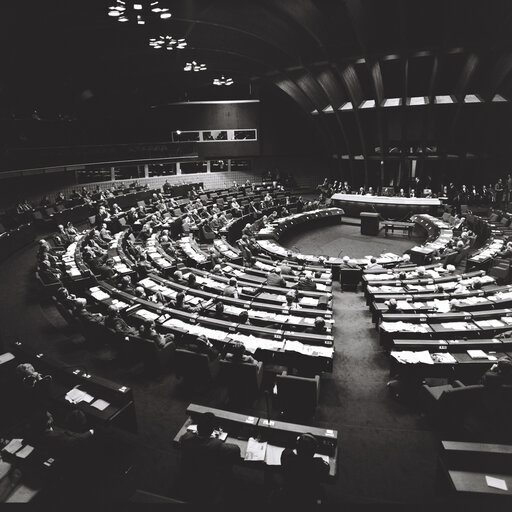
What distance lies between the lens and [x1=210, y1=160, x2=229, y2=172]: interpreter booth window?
38.6 meters

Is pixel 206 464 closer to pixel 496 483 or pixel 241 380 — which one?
pixel 241 380

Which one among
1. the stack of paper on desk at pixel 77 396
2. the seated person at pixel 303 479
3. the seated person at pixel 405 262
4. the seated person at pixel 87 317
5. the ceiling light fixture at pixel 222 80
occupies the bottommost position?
the seated person at pixel 405 262

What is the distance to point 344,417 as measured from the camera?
7.55m

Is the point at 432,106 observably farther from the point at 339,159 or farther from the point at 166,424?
the point at 166,424

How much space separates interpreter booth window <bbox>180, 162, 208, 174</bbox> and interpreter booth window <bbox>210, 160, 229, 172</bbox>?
0.66 m

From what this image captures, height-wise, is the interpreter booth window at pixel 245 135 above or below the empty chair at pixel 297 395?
above

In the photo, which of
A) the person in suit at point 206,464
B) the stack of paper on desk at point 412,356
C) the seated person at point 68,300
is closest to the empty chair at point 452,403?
the stack of paper on desk at point 412,356

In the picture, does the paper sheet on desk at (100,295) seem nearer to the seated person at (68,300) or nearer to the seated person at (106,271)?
the seated person at (68,300)

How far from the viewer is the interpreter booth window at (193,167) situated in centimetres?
3734

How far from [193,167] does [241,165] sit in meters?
4.91

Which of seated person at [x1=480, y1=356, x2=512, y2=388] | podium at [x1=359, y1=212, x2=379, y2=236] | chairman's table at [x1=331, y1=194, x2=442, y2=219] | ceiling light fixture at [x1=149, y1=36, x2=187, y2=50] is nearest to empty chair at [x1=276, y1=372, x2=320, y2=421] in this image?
seated person at [x1=480, y1=356, x2=512, y2=388]

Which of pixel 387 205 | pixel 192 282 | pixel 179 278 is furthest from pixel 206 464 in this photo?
pixel 387 205

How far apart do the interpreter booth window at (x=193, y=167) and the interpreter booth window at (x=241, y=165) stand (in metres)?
2.80

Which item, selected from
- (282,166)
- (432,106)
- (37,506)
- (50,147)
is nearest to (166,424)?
(37,506)
